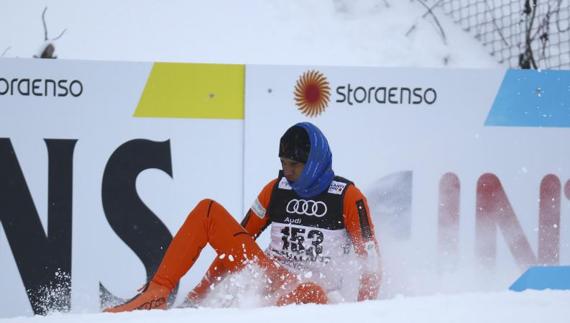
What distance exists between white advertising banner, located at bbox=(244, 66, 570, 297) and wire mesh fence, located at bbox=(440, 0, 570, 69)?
231 centimetres

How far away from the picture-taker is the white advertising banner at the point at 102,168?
4.82 metres

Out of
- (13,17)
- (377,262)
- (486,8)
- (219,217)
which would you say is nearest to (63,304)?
(219,217)

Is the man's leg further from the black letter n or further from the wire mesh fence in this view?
the wire mesh fence

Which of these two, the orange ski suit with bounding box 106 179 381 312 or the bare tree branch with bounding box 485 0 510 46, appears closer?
the orange ski suit with bounding box 106 179 381 312

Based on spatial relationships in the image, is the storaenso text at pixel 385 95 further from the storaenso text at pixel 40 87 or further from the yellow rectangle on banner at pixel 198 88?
the storaenso text at pixel 40 87

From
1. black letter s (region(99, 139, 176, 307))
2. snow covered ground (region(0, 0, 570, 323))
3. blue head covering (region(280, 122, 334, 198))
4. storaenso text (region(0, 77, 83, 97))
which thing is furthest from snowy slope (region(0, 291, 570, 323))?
snow covered ground (region(0, 0, 570, 323))

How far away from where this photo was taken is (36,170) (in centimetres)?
485

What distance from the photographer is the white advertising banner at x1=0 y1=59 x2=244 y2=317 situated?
15.8 ft

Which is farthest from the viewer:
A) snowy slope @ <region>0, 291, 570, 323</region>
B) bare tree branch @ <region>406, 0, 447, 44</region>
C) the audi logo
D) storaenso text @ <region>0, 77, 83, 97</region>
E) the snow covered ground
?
bare tree branch @ <region>406, 0, 447, 44</region>

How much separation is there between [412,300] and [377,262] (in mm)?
777

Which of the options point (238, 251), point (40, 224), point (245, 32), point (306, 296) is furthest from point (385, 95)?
point (245, 32)

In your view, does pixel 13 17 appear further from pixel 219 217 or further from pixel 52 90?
pixel 219 217

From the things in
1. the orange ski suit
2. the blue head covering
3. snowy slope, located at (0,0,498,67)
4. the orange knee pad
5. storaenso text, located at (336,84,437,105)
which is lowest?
the orange knee pad

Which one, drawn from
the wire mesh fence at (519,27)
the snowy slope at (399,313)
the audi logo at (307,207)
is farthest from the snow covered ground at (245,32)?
the snowy slope at (399,313)
